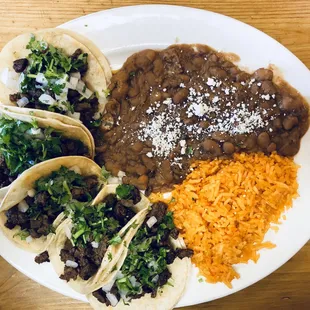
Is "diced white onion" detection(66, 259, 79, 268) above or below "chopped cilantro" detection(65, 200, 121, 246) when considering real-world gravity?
below

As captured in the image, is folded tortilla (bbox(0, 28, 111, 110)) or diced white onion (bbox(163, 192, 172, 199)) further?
diced white onion (bbox(163, 192, 172, 199))

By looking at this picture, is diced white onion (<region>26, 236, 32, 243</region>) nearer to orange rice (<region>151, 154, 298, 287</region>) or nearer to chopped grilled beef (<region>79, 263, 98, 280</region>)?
chopped grilled beef (<region>79, 263, 98, 280</region>)

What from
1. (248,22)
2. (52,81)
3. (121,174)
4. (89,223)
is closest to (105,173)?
(121,174)

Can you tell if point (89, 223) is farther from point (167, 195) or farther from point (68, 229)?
point (167, 195)

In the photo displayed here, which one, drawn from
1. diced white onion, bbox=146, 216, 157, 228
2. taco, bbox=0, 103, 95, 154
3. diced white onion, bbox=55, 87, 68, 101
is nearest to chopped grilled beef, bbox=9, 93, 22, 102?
taco, bbox=0, 103, 95, 154

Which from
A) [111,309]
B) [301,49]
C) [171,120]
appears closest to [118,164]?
[171,120]

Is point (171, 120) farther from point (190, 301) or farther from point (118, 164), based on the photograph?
point (190, 301)

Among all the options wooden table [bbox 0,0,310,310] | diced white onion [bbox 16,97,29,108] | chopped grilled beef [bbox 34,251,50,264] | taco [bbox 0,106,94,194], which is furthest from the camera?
wooden table [bbox 0,0,310,310]
